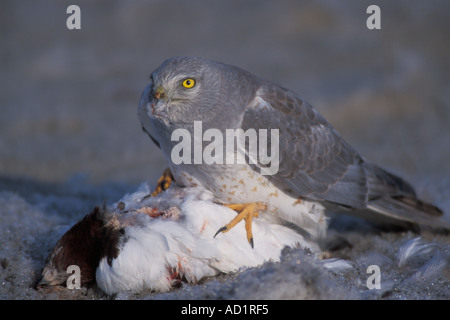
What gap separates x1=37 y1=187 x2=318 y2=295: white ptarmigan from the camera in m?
2.70

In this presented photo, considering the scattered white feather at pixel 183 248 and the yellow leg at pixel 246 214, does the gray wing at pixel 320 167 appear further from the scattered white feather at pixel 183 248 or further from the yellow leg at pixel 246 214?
the scattered white feather at pixel 183 248

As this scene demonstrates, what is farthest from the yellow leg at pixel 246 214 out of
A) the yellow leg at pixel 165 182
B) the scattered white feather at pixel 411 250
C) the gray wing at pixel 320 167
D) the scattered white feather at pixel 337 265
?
the scattered white feather at pixel 411 250

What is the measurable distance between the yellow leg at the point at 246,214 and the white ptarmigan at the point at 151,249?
37mm

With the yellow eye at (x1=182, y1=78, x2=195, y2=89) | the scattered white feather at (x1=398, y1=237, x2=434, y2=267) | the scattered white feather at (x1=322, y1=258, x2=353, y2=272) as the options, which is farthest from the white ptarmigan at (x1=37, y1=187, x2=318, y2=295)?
the scattered white feather at (x1=398, y1=237, x2=434, y2=267)

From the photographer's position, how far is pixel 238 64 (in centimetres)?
828

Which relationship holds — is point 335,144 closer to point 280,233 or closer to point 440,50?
point 280,233

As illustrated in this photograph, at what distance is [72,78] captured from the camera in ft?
27.1

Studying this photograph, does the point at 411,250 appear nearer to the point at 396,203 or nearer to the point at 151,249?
the point at 396,203

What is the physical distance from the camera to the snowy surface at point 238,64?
Answer: 2926 millimetres

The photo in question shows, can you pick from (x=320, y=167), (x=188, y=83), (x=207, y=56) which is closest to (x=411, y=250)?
(x=320, y=167)

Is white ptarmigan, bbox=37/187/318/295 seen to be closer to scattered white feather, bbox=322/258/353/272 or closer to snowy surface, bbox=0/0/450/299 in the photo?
snowy surface, bbox=0/0/450/299

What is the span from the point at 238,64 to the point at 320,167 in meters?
5.20

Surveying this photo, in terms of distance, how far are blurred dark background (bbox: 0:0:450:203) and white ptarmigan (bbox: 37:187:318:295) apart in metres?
1.87

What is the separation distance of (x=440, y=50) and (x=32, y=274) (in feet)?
24.4
